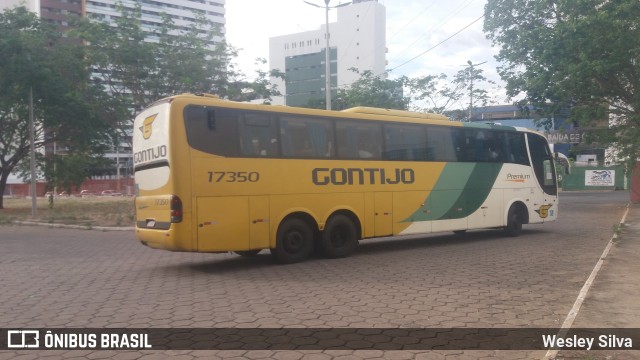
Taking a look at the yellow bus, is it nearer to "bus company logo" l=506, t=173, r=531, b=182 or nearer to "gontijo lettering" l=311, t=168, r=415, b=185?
"gontijo lettering" l=311, t=168, r=415, b=185

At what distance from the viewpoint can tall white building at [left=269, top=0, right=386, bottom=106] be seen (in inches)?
3369

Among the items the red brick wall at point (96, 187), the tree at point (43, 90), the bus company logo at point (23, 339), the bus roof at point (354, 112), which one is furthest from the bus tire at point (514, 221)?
the red brick wall at point (96, 187)

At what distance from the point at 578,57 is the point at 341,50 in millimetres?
69074

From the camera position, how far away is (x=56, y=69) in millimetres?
23797

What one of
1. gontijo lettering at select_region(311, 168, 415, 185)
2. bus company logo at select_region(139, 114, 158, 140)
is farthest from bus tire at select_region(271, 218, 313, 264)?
bus company logo at select_region(139, 114, 158, 140)

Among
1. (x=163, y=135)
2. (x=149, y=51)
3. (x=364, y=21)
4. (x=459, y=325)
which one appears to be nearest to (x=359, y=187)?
(x=163, y=135)

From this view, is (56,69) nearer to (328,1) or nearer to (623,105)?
(328,1)

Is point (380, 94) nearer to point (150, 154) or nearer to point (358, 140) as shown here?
point (358, 140)

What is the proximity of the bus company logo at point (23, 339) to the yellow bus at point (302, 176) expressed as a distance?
10.6 feet

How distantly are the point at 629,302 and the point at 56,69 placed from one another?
24.8 metres

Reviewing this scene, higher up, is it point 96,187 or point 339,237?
point 96,187

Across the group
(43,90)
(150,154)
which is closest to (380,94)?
(43,90)

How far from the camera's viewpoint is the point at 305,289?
7.40 meters

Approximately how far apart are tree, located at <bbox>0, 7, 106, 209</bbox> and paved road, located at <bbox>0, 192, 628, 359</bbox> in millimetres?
11894
